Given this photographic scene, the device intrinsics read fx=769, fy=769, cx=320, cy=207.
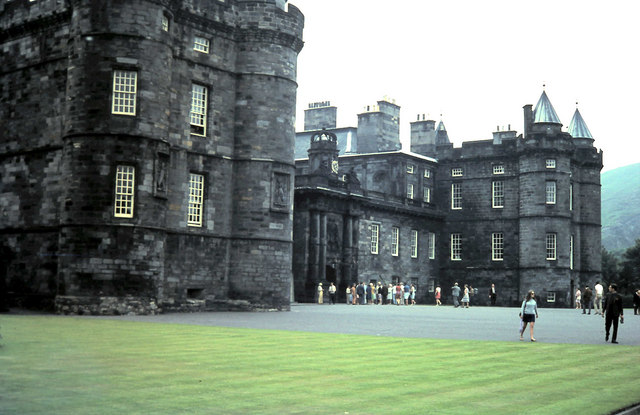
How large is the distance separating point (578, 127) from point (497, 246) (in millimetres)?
13646

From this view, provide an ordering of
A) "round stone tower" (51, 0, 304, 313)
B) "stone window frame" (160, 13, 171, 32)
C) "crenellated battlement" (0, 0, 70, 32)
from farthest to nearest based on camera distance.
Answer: "crenellated battlement" (0, 0, 70, 32)
"stone window frame" (160, 13, 171, 32)
"round stone tower" (51, 0, 304, 313)

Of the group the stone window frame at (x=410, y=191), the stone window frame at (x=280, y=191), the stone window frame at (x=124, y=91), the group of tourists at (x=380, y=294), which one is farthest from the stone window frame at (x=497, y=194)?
the stone window frame at (x=124, y=91)

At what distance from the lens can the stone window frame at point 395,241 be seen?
197 feet

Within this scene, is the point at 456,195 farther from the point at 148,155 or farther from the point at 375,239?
the point at 148,155

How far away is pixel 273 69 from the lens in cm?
3494

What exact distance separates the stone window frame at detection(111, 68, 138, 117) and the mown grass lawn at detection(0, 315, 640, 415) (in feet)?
41.8

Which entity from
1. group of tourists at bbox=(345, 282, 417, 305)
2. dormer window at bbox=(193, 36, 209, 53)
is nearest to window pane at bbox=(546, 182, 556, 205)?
group of tourists at bbox=(345, 282, 417, 305)

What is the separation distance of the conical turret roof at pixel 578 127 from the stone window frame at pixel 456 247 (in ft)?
44.7

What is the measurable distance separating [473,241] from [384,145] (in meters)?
11.2

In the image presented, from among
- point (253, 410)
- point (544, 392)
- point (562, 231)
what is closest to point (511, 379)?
point (544, 392)

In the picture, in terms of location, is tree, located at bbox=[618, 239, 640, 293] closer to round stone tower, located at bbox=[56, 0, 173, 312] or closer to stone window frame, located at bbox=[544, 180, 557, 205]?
stone window frame, located at bbox=[544, 180, 557, 205]

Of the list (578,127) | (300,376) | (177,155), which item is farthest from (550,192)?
(300,376)

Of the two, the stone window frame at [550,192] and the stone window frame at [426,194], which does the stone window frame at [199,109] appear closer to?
the stone window frame at [426,194]

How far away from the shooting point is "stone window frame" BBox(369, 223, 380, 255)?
57.7m
